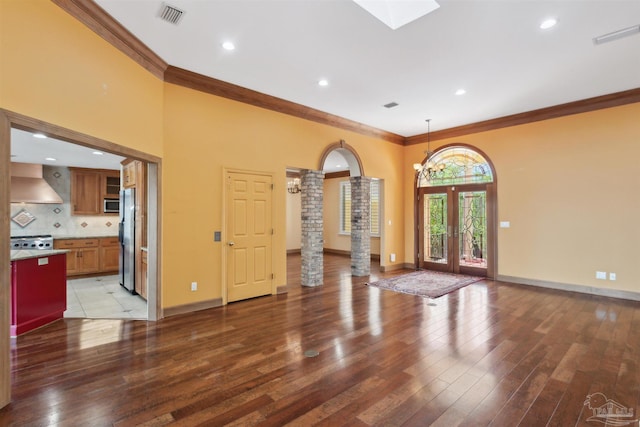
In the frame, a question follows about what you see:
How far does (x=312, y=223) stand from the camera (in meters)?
5.98

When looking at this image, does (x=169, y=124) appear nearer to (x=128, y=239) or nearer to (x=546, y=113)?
(x=128, y=239)

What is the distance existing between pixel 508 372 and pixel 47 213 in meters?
10.0

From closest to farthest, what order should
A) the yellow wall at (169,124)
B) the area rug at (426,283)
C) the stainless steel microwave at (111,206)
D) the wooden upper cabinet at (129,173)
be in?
the yellow wall at (169,124) → the wooden upper cabinet at (129,173) → the area rug at (426,283) → the stainless steel microwave at (111,206)

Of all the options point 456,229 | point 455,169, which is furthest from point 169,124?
point 456,229

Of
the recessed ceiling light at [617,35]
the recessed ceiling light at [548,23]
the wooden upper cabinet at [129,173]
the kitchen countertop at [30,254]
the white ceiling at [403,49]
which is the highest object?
the white ceiling at [403,49]

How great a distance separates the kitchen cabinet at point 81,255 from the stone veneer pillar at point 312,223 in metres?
5.46

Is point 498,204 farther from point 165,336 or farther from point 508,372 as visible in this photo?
point 165,336

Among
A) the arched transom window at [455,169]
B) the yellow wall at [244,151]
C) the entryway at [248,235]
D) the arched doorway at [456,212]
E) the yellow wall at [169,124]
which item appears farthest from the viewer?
the arched transom window at [455,169]

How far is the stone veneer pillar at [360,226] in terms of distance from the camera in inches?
275

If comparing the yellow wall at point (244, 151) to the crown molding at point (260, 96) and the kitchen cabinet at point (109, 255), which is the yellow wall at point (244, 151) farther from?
the kitchen cabinet at point (109, 255)

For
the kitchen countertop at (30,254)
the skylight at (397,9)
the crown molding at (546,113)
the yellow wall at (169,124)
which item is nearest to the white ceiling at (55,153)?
the kitchen countertop at (30,254)

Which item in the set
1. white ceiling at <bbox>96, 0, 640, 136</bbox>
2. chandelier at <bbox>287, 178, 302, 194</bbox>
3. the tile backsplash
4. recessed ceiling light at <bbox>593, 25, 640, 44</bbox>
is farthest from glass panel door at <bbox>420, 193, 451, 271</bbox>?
the tile backsplash

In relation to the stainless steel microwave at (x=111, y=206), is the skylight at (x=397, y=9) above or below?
above

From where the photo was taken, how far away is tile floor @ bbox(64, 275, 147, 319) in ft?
14.7
